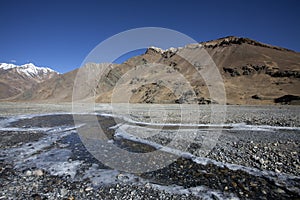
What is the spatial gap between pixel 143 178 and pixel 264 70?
225 feet

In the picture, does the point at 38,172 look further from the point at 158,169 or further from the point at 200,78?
the point at 200,78

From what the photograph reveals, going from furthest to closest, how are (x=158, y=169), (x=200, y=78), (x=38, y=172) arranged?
(x=200, y=78), (x=158, y=169), (x=38, y=172)

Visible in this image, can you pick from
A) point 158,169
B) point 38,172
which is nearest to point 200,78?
point 158,169

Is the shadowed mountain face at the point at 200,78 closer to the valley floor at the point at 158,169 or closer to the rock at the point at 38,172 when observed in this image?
the valley floor at the point at 158,169

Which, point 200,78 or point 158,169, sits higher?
point 200,78

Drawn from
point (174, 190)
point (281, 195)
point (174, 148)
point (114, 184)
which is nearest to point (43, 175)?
point (114, 184)

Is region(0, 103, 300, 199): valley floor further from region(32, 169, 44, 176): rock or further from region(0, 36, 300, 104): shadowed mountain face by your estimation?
region(0, 36, 300, 104): shadowed mountain face

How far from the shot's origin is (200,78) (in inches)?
2473

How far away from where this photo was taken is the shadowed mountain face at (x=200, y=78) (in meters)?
45.6

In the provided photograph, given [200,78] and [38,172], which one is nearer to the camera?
[38,172]

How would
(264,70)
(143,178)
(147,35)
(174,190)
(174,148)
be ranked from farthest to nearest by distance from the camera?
(264,70) → (147,35) → (174,148) → (143,178) → (174,190)

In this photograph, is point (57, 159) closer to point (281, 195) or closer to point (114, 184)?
point (114, 184)

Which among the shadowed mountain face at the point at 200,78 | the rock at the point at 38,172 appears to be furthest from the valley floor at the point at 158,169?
the shadowed mountain face at the point at 200,78

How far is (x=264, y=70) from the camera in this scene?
62031 millimetres
